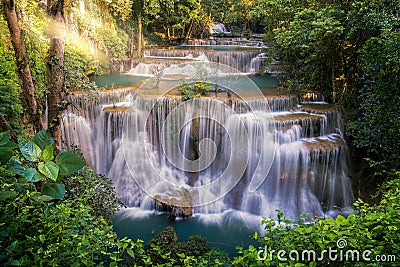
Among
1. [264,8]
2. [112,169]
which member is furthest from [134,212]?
[264,8]

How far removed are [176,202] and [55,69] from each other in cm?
342

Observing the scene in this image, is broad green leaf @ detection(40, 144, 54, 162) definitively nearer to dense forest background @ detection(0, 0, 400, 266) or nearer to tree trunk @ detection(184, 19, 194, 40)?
dense forest background @ detection(0, 0, 400, 266)

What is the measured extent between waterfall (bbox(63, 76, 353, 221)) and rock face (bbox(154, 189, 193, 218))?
20mm

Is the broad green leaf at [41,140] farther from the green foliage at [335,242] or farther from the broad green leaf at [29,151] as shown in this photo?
the green foliage at [335,242]

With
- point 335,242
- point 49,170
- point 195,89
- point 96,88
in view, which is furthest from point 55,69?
point 195,89

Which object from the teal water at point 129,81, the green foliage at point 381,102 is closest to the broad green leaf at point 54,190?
the green foliage at point 381,102

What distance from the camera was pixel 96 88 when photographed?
13.8 ft

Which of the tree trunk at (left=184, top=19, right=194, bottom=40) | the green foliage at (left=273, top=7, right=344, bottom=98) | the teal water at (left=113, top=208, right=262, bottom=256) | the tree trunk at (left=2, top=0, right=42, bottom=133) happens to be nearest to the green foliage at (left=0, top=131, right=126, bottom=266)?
the tree trunk at (left=2, top=0, right=42, bottom=133)

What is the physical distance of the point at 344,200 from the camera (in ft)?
19.6

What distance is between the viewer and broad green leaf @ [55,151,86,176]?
1.93 meters

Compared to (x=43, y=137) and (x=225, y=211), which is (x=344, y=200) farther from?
(x=43, y=137)

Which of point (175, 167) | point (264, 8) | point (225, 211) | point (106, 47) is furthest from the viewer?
point (106, 47)

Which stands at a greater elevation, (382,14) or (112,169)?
(382,14)

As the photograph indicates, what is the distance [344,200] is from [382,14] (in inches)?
148
